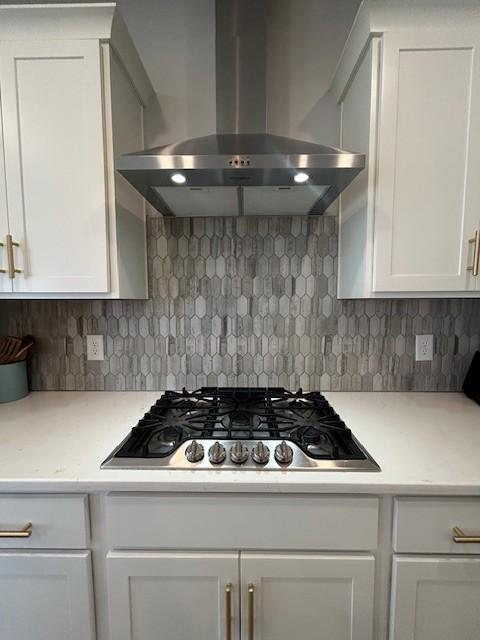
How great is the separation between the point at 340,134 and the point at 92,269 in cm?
117

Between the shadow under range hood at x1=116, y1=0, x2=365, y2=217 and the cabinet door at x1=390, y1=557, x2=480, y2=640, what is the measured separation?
1.10 meters

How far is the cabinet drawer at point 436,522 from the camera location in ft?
2.89

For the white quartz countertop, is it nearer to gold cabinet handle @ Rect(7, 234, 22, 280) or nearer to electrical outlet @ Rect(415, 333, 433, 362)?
electrical outlet @ Rect(415, 333, 433, 362)

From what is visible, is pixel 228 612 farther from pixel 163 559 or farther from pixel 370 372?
pixel 370 372

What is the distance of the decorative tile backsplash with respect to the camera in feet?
5.00

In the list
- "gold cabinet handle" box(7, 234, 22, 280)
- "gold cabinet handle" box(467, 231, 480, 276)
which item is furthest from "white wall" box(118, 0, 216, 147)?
"gold cabinet handle" box(467, 231, 480, 276)

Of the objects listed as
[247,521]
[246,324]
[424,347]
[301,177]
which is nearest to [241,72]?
[301,177]

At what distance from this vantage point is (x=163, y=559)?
90 centimetres

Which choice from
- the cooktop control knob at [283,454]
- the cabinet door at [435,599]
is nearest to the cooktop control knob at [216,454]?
the cooktop control knob at [283,454]

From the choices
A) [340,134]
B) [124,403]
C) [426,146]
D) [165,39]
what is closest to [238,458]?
[124,403]

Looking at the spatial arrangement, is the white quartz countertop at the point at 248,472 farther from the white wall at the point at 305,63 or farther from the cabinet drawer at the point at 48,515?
the white wall at the point at 305,63

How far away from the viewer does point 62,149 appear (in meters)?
1.15

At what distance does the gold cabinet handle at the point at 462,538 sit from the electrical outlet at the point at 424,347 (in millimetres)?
808

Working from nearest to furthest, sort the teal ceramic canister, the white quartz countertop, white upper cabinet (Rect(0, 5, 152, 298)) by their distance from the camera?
the white quartz countertop → white upper cabinet (Rect(0, 5, 152, 298)) → the teal ceramic canister
